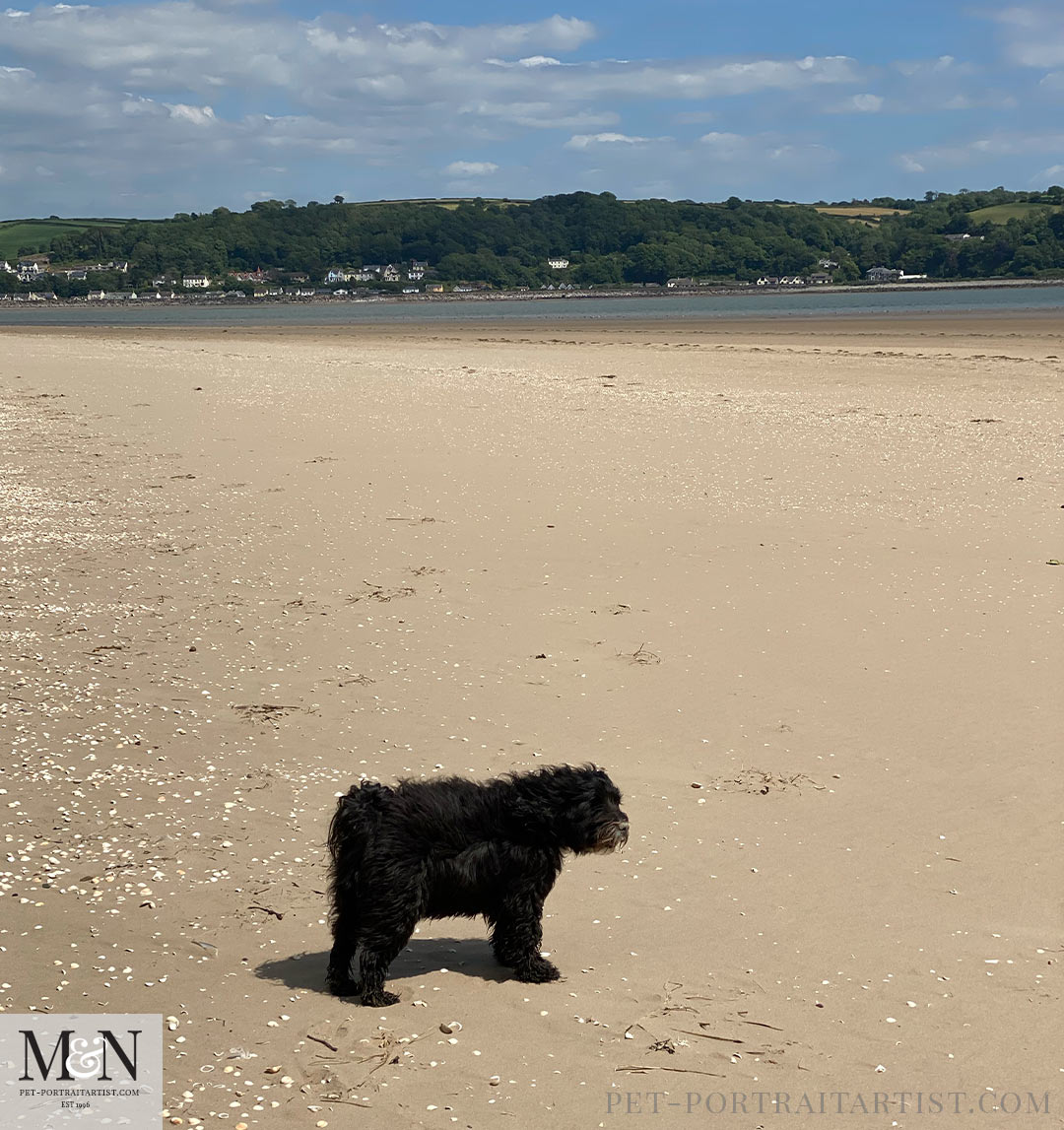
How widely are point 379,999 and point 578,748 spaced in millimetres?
2815

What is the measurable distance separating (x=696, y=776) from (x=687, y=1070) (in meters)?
2.71

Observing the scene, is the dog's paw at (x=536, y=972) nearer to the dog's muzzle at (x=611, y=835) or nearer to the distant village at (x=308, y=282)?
the dog's muzzle at (x=611, y=835)

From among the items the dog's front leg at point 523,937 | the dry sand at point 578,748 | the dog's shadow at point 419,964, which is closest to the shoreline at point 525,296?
the dry sand at point 578,748

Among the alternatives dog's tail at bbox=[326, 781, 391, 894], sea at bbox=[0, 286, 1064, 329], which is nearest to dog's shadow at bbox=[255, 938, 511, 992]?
dog's tail at bbox=[326, 781, 391, 894]

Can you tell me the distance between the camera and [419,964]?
5129 mm

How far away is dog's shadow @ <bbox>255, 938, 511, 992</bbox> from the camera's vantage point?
4.85 metres

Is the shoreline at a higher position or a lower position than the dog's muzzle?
higher

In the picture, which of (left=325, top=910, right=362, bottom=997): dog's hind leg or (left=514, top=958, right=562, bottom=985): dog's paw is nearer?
(left=325, top=910, right=362, bottom=997): dog's hind leg

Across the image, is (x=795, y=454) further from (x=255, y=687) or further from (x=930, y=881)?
(x=930, y=881)

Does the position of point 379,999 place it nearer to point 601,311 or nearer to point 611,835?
point 611,835

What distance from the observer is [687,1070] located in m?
4.29

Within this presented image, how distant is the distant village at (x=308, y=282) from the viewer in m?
155

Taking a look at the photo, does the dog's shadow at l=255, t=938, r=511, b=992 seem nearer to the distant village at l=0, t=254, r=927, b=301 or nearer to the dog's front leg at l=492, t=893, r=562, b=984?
the dog's front leg at l=492, t=893, r=562, b=984

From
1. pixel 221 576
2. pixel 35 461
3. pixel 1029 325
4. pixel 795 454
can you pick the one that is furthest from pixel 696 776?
pixel 1029 325
